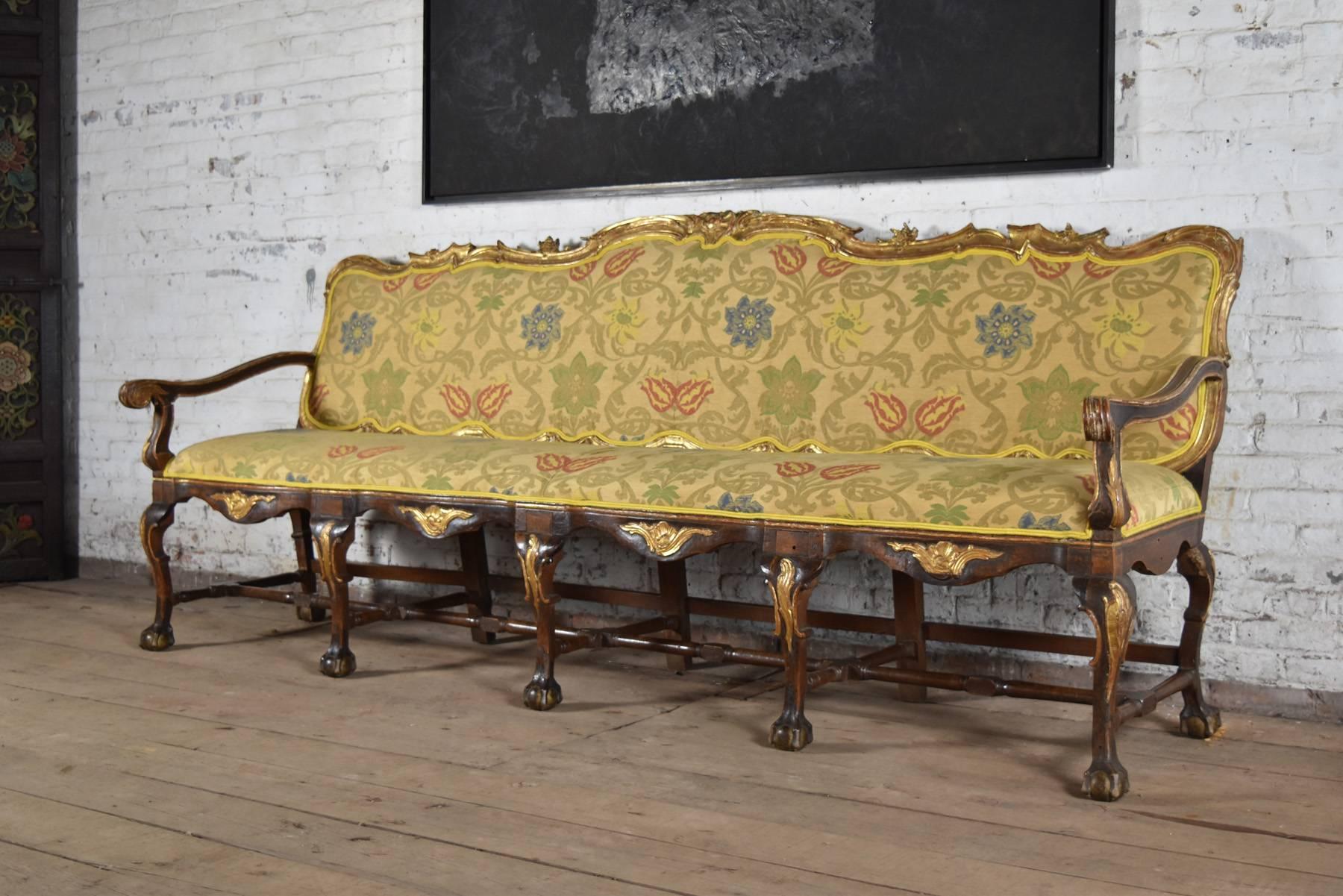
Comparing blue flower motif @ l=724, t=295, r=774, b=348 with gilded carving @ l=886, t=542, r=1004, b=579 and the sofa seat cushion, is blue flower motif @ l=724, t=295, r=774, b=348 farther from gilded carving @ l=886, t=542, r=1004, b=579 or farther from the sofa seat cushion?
gilded carving @ l=886, t=542, r=1004, b=579

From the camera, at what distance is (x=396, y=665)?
3570mm

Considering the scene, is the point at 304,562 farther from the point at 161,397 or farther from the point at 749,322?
the point at 749,322

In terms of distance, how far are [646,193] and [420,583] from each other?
142 centimetres

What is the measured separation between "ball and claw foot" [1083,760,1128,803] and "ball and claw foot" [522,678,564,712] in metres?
1.19

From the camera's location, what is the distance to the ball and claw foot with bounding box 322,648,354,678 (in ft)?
11.2

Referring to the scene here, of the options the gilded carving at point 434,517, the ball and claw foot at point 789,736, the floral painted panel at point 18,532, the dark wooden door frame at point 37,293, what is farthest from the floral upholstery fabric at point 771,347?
the floral painted panel at point 18,532

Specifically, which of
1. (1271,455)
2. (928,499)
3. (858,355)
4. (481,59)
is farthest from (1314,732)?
(481,59)

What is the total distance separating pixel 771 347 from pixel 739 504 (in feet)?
2.40

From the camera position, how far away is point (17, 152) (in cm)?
495

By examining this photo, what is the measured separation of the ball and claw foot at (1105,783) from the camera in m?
2.42

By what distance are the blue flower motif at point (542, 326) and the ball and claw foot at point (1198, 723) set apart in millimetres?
1834

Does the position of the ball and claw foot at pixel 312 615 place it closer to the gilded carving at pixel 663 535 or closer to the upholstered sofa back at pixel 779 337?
the upholstered sofa back at pixel 779 337

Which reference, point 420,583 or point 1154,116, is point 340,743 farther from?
point 1154,116

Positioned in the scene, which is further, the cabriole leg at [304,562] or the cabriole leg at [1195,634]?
the cabriole leg at [304,562]
